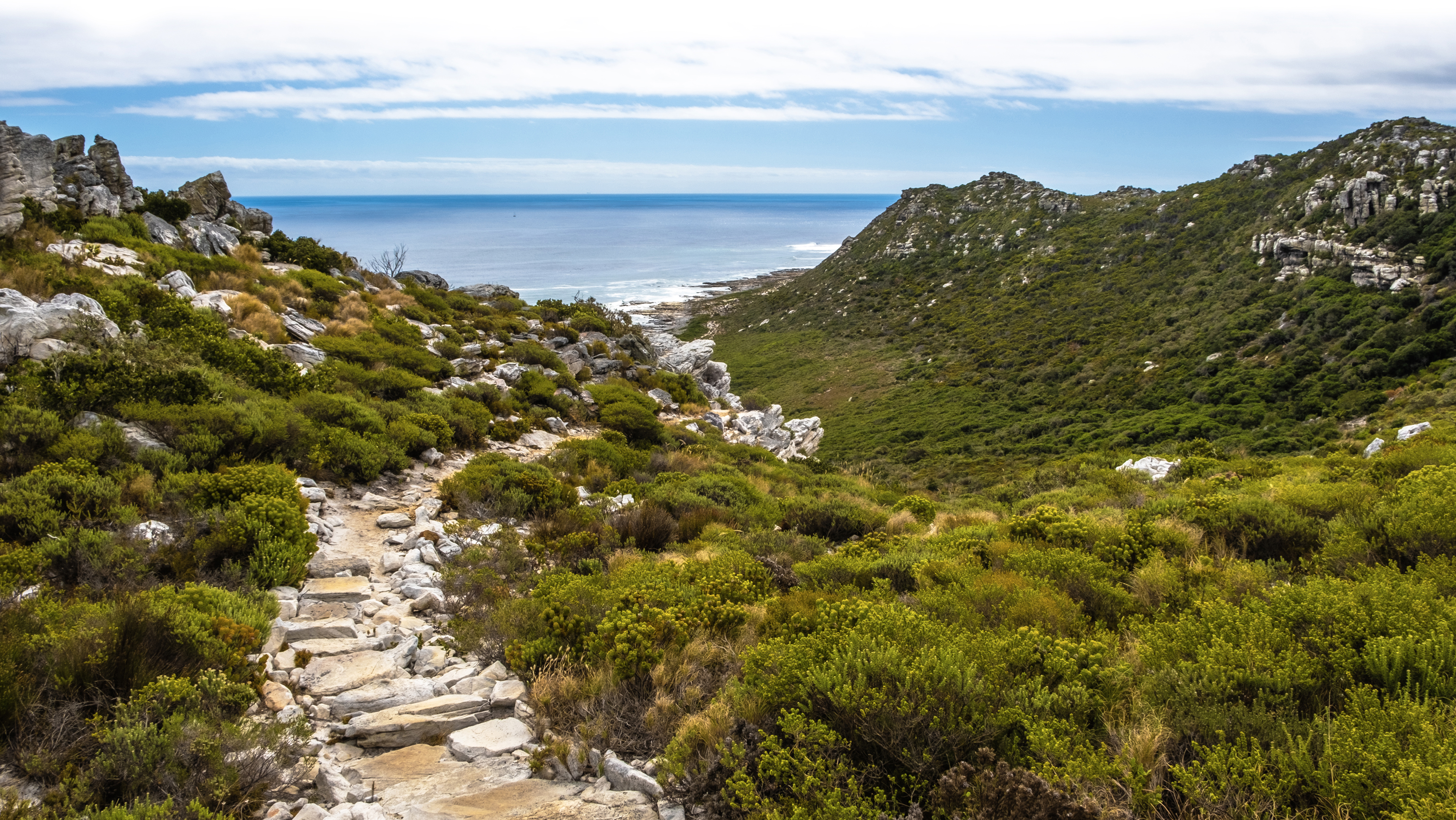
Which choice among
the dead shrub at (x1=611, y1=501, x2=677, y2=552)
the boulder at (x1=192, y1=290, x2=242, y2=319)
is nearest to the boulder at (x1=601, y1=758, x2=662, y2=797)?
the dead shrub at (x1=611, y1=501, x2=677, y2=552)

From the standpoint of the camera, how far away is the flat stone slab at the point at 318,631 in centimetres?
624

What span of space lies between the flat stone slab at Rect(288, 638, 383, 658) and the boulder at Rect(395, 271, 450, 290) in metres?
32.7

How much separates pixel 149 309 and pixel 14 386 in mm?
5768

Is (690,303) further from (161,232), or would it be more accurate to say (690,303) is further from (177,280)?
(177,280)

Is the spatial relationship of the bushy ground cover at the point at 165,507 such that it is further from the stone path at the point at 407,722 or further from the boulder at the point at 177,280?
the boulder at the point at 177,280

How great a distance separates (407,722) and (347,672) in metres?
1.16

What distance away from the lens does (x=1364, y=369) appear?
120ft

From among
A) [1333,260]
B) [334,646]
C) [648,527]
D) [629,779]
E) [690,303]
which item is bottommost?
[648,527]

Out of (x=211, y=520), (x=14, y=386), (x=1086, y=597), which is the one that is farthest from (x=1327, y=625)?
(x=14, y=386)

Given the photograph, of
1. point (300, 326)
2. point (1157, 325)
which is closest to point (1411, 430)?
point (300, 326)

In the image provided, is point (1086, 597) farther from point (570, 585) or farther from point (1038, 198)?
point (1038, 198)

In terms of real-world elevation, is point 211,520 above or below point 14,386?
below

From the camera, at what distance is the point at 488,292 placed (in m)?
39.2

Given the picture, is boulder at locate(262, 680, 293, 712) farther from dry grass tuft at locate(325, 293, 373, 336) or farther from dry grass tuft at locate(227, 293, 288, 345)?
dry grass tuft at locate(325, 293, 373, 336)
